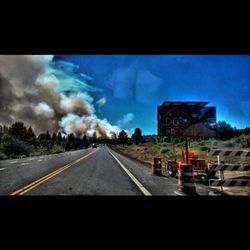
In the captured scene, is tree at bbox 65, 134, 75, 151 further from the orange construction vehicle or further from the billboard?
the billboard

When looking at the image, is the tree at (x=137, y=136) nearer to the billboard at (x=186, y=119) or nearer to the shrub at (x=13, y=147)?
the shrub at (x=13, y=147)

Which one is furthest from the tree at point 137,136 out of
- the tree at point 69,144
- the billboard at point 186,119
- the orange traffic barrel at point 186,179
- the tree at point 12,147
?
the orange traffic barrel at point 186,179

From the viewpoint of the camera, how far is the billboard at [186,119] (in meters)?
15.8

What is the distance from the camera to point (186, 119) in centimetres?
1591

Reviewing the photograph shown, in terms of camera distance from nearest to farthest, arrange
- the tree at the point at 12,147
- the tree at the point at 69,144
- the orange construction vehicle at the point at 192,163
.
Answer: the orange construction vehicle at the point at 192,163, the tree at the point at 12,147, the tree at the point at 69,144

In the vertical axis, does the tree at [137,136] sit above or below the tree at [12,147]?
above

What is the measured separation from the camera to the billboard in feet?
51.7

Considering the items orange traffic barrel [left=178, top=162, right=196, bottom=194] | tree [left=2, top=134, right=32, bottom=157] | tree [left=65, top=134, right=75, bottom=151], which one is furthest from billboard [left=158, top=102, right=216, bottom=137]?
tree [left=65, top=134, right=75, bottom=151]

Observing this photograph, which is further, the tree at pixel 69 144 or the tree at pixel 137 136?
the tree at pixel 137 136

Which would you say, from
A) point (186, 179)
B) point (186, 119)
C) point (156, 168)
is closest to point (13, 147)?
point (156, 168)

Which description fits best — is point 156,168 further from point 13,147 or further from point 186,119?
point 13,147
